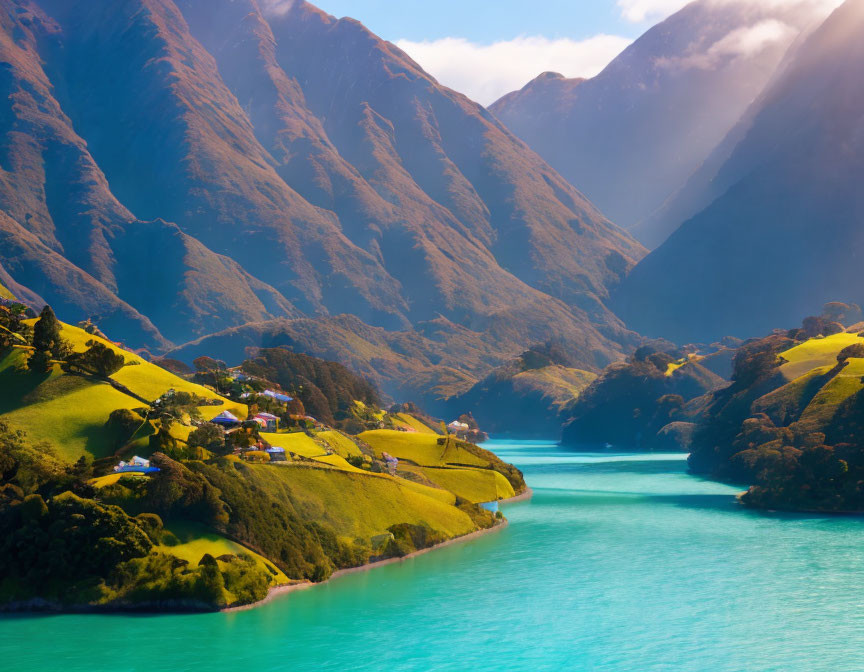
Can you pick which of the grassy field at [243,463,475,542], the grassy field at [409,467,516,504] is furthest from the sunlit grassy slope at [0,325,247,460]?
the grassy field at [409,467,516,504]

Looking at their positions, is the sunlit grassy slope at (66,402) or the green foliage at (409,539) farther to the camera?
the green foliage at (409,539)

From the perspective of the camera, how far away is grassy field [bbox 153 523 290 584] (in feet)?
188

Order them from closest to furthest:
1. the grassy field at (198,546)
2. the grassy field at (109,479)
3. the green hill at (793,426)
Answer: the grassy field at (198,546), the grassy field at (109,479), the green hill at (793,426)

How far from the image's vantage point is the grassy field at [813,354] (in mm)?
144375

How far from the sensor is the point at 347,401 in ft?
484

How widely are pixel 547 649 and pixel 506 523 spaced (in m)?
45.9

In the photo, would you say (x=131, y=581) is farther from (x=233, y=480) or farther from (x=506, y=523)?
(x=506, y=523)

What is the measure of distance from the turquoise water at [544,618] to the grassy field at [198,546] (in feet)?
13.4

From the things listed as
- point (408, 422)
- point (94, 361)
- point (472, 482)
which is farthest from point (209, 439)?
point (408, 422)

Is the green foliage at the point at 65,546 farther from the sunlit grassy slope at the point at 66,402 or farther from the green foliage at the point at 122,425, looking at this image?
the green foliage at the point at 122,425

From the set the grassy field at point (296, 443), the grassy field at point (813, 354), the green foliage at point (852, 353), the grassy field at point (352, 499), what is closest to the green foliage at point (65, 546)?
the grassy field at point (352, 499)

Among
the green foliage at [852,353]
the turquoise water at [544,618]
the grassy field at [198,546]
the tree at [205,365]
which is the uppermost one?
the tree at [205,365]

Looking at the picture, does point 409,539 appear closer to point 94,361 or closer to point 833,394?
point 94,361

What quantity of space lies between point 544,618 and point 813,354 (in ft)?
362
